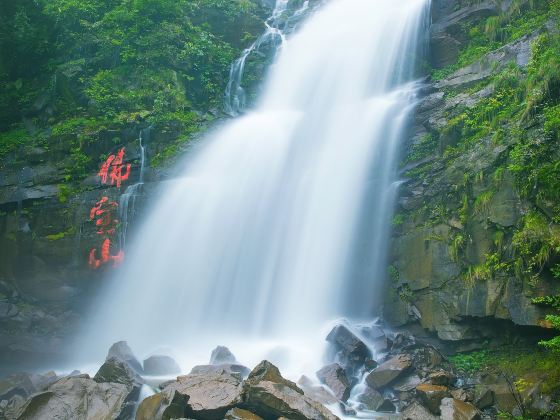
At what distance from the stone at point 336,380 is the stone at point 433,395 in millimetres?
1440

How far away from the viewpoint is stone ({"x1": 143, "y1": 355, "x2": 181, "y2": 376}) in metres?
10.3

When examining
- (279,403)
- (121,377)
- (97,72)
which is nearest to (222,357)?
(121,377)

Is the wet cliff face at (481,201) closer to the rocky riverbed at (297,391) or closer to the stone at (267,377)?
the rocky riverbed at (297,391)

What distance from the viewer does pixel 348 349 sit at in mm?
9930

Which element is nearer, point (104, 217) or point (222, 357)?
point (222, 357)

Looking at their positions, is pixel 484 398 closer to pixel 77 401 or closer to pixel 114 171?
pixel 77 401

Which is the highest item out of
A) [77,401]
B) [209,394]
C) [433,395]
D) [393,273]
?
[393,273]

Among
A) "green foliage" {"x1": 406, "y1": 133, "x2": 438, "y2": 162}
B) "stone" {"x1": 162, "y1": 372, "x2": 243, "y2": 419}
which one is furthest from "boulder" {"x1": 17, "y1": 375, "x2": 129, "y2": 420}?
"green foliage" {"x1": 406, "y1": 133, "x2": 438, "y2": 162}

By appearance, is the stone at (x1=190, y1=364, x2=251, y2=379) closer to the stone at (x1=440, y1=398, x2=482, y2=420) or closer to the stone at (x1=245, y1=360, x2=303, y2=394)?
the stone at (x1=245, y1=360, x2=303, y2=394)

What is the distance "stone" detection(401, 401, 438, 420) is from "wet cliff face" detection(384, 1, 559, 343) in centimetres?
243

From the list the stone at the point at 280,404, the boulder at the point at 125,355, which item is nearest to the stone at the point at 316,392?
the stone at the point at 280,404

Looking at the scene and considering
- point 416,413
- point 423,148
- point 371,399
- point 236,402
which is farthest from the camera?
point 423,148

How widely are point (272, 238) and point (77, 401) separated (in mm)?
7108

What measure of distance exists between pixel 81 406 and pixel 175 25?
1685cm
